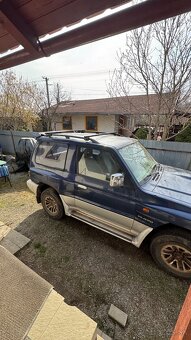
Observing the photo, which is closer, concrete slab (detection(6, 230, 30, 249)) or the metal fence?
concrete slab (detection(6, 230, 30, 249))

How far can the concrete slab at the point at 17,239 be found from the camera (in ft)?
11.2

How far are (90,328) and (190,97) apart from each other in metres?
6.57

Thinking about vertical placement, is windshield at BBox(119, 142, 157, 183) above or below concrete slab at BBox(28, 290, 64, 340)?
above

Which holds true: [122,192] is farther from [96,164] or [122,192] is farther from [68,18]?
[68,18]

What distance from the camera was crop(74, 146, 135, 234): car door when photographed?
2801mm

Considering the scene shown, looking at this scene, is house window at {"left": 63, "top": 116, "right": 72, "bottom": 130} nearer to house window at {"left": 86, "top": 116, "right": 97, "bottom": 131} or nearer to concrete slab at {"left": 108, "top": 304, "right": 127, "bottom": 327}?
house window at {"left": 86, "top": 116, "right": 97, "bottom": 131}

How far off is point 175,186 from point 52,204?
8.44ft

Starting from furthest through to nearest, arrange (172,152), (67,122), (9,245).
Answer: (67,122), (172,152), (9,245)

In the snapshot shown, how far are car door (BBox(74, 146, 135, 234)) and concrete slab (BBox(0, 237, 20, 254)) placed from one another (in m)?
1.32

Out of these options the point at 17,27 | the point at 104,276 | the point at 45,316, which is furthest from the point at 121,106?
the point at 45,316

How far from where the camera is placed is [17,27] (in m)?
1.54

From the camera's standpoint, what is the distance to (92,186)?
313 centimetres

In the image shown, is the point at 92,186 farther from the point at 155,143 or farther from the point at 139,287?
the point at 155,143

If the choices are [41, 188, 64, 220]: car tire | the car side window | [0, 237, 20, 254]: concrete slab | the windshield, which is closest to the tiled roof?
the windshield
